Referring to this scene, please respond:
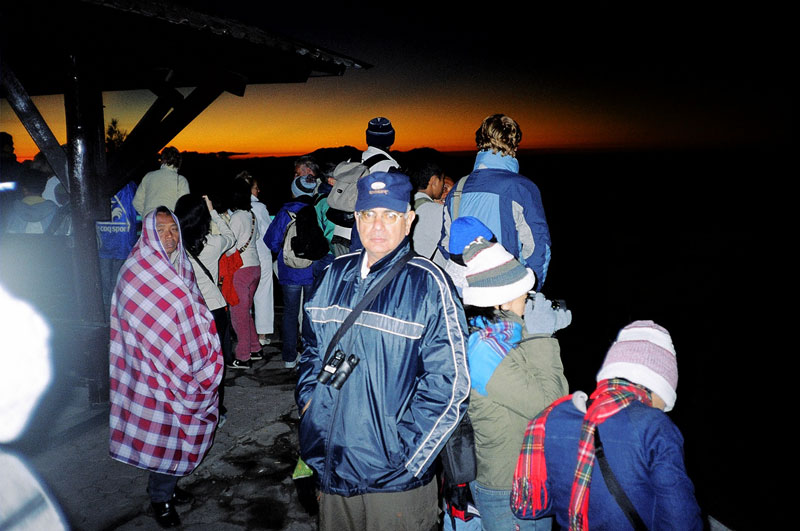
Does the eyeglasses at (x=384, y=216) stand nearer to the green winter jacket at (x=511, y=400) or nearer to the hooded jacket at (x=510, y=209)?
the green winter jacket at (x=511, y=400)

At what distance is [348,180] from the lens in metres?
3.95

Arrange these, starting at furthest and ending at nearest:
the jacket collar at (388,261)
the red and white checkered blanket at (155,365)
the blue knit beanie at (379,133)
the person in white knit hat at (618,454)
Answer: the blue knit beanie at (379,133)
the red and white checkered blanket at (155,365)
the jacket collar at (388,261)
the person in white knit hat at (618,454)

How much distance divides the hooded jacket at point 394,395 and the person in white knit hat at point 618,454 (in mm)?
368

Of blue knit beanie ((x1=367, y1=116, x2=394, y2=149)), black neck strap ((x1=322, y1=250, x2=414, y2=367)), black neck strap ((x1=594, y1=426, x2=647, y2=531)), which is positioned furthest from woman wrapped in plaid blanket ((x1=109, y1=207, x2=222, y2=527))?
black neck strap ((x1=594, y1=426, x2=647, y2=531))

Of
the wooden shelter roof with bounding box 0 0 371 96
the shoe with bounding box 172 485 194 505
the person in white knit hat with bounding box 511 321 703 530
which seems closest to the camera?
the person in white knit hat with bounding box 511 321 703 530

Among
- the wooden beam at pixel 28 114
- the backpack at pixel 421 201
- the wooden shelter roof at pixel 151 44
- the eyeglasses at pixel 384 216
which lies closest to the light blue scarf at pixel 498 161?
the backpack at pixel 421 201

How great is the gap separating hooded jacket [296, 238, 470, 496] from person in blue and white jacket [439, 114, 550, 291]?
4.80 feet

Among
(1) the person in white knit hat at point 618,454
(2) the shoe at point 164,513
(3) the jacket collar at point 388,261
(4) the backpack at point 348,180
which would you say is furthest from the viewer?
(4) the backpack at point 348,180

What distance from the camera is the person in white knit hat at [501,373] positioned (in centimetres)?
207

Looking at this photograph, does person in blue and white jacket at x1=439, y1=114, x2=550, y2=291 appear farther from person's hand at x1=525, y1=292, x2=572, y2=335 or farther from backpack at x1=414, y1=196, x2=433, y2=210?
person's hand at x1=525, y1=292, x2=572, y2=335

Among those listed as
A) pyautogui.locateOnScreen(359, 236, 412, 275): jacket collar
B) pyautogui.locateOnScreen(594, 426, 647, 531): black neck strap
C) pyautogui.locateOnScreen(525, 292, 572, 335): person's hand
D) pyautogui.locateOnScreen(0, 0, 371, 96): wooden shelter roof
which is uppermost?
pyautogui.locateOnScreen(0, 0, 371, 96): wooden shelter roof

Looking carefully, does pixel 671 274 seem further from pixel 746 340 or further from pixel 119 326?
pixel 119 326

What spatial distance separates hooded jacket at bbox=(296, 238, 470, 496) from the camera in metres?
2.01

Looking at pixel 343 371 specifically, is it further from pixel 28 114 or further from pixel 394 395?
pixel 28 114
